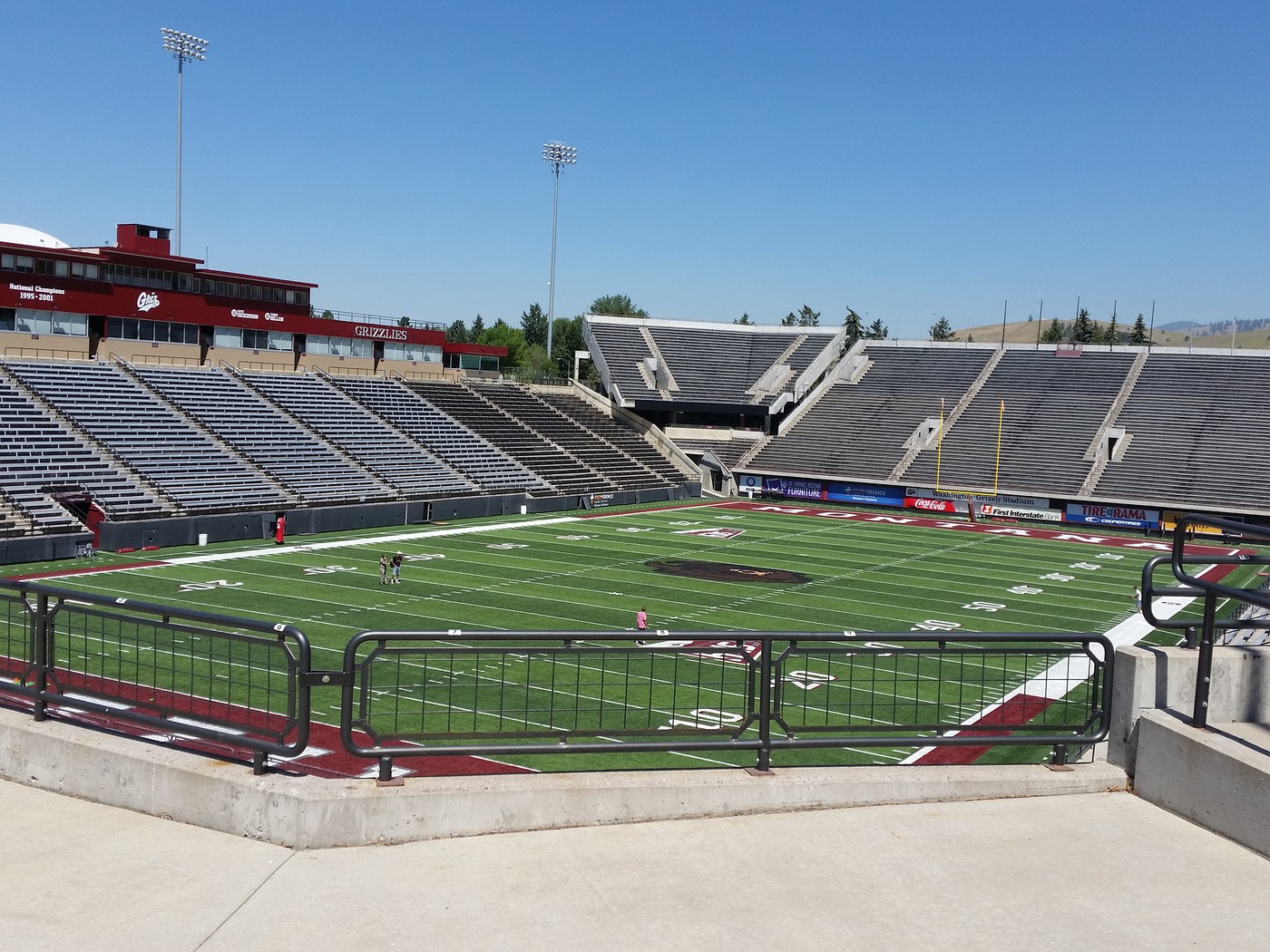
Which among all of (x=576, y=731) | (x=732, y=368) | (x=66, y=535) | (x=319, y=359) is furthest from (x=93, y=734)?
(x=732, y=368)

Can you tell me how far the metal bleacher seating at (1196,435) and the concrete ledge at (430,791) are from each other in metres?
45.7

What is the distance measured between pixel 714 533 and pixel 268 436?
A: 56.8 feet

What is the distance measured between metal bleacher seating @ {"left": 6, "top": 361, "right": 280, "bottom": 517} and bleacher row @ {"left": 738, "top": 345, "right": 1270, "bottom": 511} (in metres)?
29.4

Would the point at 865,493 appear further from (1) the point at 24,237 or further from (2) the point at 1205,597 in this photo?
(2) the point at 1205,597

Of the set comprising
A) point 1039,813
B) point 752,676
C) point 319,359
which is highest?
point 319,359

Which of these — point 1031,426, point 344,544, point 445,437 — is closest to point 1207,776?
point 344,544

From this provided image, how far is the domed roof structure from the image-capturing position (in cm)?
4884

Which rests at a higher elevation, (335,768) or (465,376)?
(465,376)

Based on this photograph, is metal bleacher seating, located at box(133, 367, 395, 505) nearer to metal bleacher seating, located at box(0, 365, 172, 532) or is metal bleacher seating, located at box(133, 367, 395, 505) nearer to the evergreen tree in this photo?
metal bleacher seating, located at box(0, 365, 172, 532)

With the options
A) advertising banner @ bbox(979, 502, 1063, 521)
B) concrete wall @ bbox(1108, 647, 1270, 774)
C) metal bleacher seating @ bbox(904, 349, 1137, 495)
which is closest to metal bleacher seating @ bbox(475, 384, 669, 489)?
metal bleacher seating @ bbox(904, 349, 1137, 495)

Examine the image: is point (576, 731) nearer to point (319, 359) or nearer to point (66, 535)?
point (66, 535)

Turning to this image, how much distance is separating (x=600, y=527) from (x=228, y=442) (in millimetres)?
13916

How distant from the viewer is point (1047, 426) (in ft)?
184

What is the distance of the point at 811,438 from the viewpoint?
60969mm
